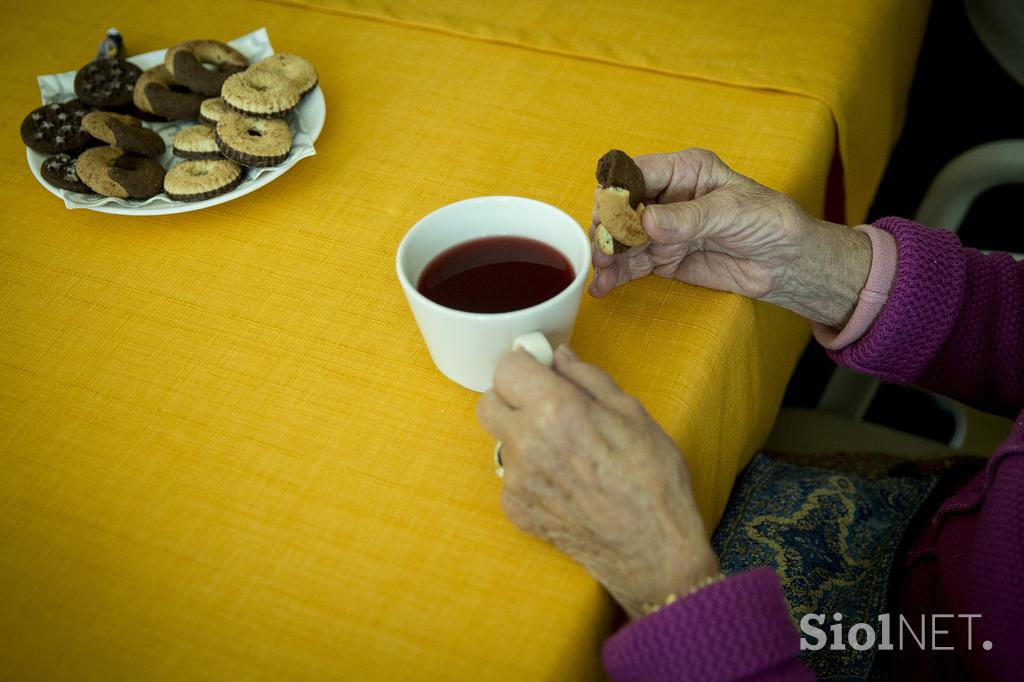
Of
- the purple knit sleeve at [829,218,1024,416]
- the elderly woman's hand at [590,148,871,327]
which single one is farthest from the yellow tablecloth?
the purple knit sleeve at [829,218,1024,416]

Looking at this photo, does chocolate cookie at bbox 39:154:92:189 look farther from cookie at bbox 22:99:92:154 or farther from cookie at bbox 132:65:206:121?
cookie at bbox 132:65:206:121

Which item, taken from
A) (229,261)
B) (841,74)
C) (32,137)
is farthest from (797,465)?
(32,137)

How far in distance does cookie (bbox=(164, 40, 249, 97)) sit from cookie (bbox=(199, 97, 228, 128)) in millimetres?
40

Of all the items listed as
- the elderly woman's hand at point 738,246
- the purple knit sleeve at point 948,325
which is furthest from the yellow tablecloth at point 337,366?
the purple knit sleeve at point 948,325

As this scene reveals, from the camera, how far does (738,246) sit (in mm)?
848

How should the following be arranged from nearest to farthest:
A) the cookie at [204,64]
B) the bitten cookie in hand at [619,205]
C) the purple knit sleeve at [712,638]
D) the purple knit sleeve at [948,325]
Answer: the purple knit sleeve at [712,638] → the bitten cookie in hand at [619,205] → the purple knit sleeve at [948,325] → the cookie at [204,64]

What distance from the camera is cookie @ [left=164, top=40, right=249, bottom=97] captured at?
984 millimetres

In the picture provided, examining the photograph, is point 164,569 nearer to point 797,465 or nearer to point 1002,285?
point 797,465

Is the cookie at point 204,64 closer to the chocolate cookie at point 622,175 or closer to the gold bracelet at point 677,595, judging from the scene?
the chocolate cookie at point 622,175

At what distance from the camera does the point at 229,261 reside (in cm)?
90

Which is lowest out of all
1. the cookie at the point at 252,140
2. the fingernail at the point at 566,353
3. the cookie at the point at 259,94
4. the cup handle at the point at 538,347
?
the fingernail at the point at 566,353

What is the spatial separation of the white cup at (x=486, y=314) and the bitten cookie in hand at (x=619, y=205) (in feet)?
0.13

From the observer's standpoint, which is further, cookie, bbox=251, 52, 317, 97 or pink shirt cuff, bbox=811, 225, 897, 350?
cookie, bbox=251, 52, 317, 97

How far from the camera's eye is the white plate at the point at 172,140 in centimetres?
89
